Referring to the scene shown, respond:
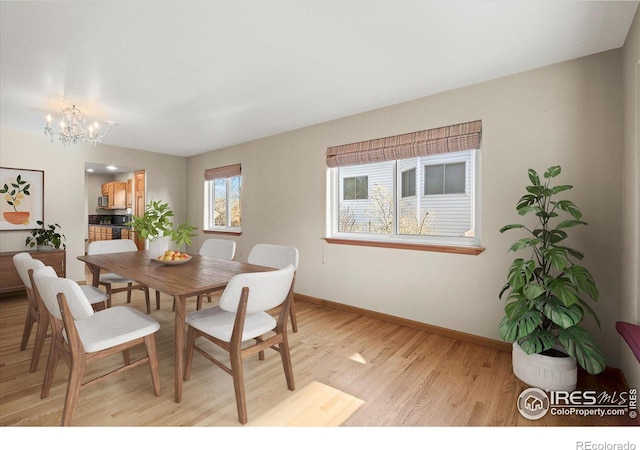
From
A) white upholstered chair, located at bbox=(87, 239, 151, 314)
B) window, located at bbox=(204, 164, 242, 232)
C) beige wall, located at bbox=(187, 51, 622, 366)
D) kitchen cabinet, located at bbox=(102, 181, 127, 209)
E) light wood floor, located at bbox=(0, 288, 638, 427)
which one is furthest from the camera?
kitchen cabinet, located at bbox=(102, 181, 127, 209)

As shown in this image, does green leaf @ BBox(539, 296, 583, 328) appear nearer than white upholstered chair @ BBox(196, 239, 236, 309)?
Yes

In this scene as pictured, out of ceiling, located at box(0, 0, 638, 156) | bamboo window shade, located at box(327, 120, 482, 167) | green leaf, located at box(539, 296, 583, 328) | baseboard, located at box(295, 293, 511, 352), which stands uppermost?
ceiling, located at box(0, 0, 638, 156)

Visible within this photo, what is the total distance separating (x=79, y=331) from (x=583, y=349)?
295 centimetres

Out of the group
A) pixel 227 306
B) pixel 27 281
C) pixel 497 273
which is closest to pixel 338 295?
pixel 497 273

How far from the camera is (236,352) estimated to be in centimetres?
163

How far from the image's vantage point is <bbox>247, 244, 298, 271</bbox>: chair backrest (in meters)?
2.73

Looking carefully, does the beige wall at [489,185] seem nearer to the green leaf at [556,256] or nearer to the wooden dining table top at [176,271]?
the green leaf at [556,256]

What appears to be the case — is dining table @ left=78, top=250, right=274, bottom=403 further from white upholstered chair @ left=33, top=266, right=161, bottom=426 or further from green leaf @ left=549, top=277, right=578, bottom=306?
green leaf @ left=549, top=277, right=578, bottom=306

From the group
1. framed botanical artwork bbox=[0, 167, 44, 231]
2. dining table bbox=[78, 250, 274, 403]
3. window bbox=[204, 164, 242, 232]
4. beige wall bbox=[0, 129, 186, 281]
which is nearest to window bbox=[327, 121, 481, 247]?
dining table bbox=[78, 250, 274, 403]

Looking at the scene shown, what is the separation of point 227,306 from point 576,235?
250 cm

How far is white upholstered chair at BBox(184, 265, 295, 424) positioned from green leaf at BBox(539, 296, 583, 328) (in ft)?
5.33

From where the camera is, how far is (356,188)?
3672 mm

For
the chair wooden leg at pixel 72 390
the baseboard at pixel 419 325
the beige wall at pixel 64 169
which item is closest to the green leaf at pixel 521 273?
the baseboard at pixel 419 325

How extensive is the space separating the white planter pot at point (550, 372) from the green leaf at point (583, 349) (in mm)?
118
